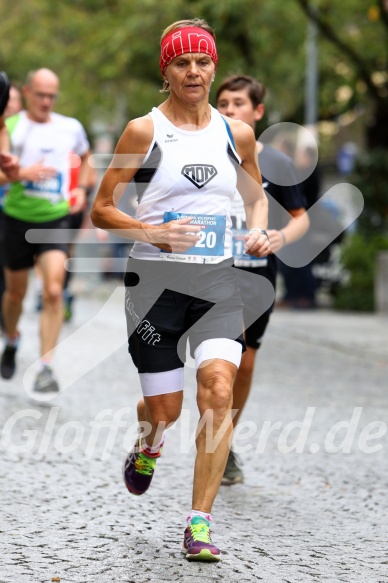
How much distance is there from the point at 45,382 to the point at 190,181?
393 cm

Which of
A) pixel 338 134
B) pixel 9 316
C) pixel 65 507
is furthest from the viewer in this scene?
pixel 338 134

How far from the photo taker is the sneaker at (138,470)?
17.4 ft

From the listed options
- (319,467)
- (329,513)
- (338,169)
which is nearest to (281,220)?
(319,467)

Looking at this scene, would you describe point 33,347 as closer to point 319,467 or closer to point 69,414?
point 69,414

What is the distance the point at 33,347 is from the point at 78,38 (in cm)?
2025

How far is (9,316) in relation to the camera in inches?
Answer: 368

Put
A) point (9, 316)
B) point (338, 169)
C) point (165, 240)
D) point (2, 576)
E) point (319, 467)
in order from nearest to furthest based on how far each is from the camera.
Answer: point (2, 576)
point (165, 240)
point (319, 467)
point (9, 316)
point (338, 169)

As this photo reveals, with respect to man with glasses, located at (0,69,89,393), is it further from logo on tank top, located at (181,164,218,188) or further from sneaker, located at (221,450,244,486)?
logo on tank top, located at (181,164,218,188)

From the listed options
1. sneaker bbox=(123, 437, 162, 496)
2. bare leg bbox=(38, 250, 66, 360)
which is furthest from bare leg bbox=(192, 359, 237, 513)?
bare leg bbox=(38, 250, 66, 360)

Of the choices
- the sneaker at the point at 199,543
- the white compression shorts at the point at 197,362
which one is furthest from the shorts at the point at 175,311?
the sneaker at the point at 199,543

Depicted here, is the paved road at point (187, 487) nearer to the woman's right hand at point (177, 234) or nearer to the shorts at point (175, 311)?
the shorts at point (175, 311)

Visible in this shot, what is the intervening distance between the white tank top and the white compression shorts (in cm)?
33

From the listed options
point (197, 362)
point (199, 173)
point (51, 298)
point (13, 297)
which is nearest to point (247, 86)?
point (199, 173)

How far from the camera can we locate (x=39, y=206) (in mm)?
9078
